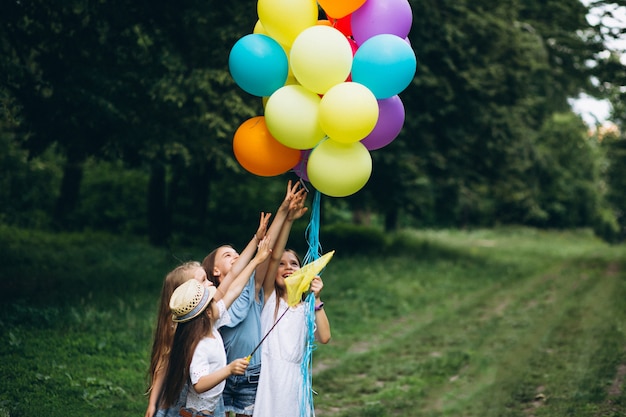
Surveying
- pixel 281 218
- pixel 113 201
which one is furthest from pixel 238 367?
pixel 113 201

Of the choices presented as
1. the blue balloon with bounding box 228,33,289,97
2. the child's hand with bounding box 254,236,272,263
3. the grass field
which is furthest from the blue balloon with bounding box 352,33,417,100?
the grass field

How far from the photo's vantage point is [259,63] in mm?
4320

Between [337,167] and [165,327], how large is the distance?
136 centimetres

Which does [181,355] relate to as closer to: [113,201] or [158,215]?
[158,215]

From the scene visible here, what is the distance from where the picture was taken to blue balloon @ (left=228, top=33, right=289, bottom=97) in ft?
14.2

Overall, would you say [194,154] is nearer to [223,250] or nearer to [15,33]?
[15,33]

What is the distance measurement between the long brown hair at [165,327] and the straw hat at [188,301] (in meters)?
0.17

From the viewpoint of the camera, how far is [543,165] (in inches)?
837

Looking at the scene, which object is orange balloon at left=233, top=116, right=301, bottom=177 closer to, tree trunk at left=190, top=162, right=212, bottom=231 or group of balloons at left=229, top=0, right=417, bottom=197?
group of balloons at left=229, top=0, right=417, bottom=197

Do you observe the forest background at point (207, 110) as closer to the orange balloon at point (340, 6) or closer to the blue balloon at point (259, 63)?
the blue balloon at point (259, 63)

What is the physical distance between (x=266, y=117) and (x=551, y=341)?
23.8 ft

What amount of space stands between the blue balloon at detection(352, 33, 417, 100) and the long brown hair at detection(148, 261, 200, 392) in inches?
61.3

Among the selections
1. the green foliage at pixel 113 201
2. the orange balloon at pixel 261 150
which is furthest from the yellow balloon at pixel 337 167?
the green foliage at pixel 113 201

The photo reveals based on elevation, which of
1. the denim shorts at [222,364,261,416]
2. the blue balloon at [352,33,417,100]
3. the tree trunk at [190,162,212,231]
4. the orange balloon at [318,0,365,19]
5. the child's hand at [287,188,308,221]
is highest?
the orange balloon at [318,0,365,19]
